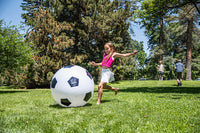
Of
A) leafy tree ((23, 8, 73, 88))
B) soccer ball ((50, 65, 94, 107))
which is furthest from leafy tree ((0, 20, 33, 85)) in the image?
soccer ball ((50, 65, 94, 107))

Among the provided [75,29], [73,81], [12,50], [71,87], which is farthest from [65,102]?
[75,29]

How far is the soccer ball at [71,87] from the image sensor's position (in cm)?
A: 493

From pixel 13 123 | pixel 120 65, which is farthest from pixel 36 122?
pixel 120 65

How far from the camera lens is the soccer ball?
4.93m

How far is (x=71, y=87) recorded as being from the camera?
4926 mm

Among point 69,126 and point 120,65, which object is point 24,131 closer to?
point 69,126

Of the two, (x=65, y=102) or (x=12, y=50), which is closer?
(x=65, y=102)

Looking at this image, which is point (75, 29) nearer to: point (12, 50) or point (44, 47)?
point (44, 47)

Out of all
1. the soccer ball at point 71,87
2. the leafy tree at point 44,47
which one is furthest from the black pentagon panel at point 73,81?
the leafy tree at point 44,47

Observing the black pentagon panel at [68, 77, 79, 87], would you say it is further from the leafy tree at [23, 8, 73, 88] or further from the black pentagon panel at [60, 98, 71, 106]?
the leafy tree at [23, 8, 73, 88]

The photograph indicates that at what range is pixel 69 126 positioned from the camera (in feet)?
10.9

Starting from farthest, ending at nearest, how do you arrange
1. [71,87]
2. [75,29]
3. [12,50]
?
[75,29], [12,50], [71,87]

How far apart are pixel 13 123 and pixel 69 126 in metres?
1.23

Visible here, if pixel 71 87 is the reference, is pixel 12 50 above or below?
above
